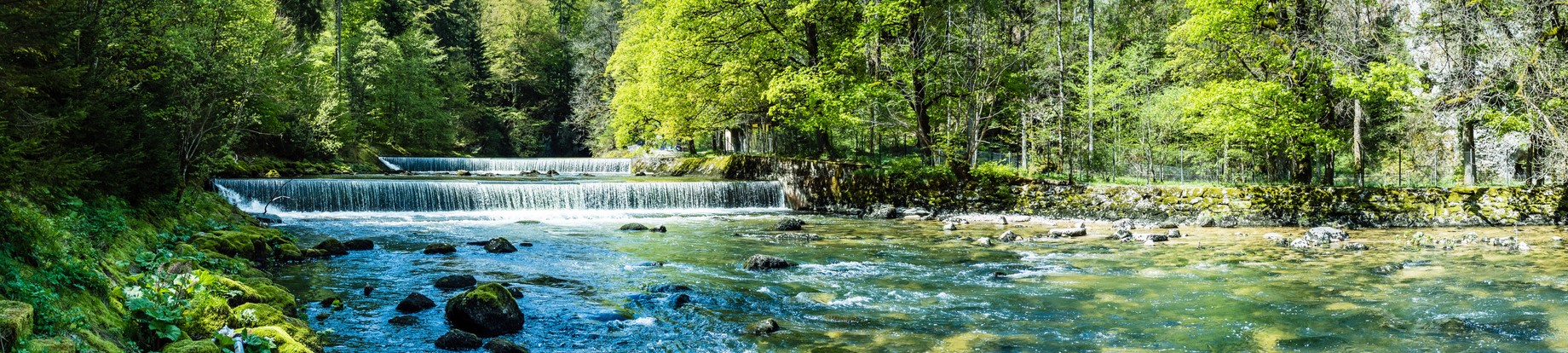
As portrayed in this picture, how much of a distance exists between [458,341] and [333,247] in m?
7.43

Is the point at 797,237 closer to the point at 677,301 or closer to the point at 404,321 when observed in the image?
the point at 677,301

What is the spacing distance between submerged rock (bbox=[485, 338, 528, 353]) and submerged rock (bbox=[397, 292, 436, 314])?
209 centimetres

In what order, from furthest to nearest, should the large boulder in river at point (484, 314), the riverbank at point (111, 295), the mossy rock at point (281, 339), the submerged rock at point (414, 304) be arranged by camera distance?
1. the submerged rock at point (414, 304)
2. the large boulder in river at point (484, 314)
3. the mossy rock at point (281, 339)
4. the riverbank at point (111, 295)

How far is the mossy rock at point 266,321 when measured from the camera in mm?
6275

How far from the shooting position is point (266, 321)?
663 cm

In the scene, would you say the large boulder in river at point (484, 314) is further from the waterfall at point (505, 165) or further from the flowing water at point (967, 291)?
the waterfall at point (505, 165)

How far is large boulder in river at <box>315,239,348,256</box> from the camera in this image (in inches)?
530

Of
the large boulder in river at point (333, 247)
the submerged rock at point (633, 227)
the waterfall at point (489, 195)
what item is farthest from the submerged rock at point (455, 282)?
the waterfall at point (489, 195)

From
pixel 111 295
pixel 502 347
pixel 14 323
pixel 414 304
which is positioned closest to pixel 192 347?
pixel 111 295

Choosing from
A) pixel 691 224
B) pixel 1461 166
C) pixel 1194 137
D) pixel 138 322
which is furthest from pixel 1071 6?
pixel 138 322

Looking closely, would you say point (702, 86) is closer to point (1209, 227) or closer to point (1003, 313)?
point (1209, 227)

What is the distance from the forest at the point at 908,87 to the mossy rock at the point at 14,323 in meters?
2.16

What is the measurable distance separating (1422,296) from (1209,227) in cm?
834

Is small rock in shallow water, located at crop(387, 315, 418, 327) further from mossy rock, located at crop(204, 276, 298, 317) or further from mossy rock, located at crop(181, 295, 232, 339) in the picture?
mossy rock, located at crop(181, 295, 232, 339)
